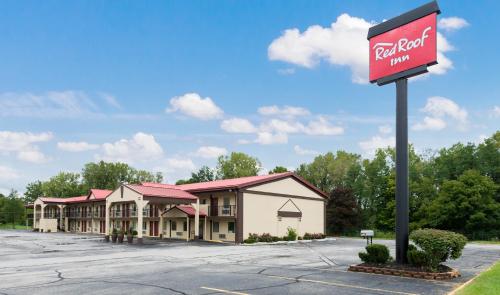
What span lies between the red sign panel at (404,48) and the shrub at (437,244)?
21.1 ft

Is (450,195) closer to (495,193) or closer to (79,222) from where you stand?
(495,193)

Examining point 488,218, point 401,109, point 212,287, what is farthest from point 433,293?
point 488,218

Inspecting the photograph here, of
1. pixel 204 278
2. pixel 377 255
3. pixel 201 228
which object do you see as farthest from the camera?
pixel 201 228

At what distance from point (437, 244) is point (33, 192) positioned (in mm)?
127866

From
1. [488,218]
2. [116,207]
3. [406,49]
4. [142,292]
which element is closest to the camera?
[142,292]

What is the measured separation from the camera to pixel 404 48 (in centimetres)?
1892

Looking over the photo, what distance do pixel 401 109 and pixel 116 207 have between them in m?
46.9

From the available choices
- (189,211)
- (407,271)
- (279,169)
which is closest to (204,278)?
(407,271)

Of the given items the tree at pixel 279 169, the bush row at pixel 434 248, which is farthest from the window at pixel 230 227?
the tree at pixel 279 169

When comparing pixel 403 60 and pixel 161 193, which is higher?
pixel 403 60

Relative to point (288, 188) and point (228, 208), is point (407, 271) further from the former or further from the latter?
point (288, 188)

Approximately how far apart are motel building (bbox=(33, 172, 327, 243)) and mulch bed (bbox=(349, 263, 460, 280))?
22403 millimetres

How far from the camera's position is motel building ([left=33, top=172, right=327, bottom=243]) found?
40531 millimetres

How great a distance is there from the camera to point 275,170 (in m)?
83.0
